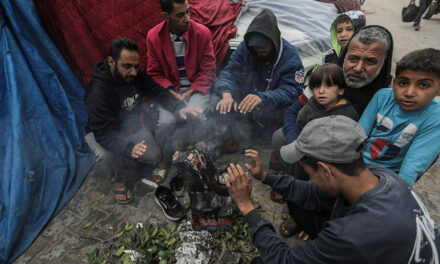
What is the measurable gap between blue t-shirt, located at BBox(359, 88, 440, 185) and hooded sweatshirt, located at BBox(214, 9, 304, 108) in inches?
52.8

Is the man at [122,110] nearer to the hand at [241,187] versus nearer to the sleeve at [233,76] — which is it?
the sleeve at [233,76]

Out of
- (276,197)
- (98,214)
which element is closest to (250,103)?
(276,197)

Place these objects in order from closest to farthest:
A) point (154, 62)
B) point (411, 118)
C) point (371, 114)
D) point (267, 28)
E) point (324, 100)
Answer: point (411, 118), point (371, 114), point (324, 100), point (267, 28), point (154, 62)

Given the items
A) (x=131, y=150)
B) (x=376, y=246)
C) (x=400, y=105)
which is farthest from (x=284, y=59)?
(x=376, y=246)

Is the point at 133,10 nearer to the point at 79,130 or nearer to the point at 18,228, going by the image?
the point at 79,130

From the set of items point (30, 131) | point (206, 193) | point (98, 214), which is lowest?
point (98, 214)

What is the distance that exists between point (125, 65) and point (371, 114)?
302 cm

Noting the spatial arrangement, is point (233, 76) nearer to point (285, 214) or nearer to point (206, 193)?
point (206, 193)

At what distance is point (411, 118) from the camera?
2.23 meters

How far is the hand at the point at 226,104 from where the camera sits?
3.73 meters

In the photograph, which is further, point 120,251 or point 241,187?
point 120,251

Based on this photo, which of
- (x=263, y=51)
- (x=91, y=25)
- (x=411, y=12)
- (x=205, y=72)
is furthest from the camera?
(x=411, y=12)

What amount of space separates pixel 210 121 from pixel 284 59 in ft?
5.21

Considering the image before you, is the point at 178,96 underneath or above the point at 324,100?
underneath
